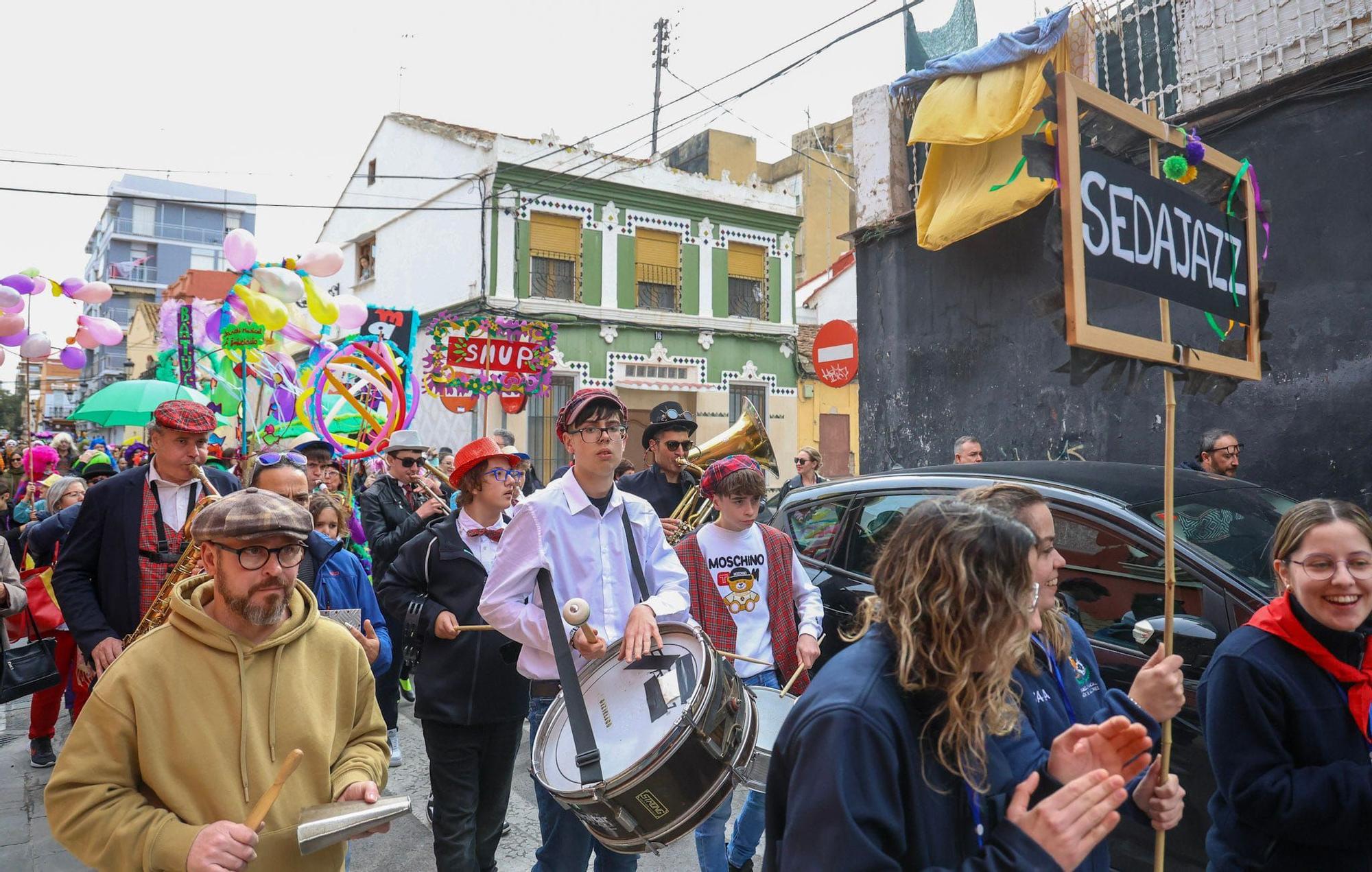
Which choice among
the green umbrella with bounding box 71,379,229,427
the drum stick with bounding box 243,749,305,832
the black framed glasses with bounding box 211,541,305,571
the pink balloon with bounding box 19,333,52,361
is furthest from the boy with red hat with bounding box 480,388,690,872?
the pink balloon with bounding box 19,333,52,361

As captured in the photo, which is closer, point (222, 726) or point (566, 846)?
point (222, 726)

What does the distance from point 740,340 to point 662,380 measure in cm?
244

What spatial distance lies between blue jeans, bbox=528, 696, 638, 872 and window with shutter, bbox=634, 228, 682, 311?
61.4ft

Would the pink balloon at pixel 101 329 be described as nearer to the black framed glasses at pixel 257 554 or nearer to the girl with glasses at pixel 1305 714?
the black framed glasses at pixel 257 554

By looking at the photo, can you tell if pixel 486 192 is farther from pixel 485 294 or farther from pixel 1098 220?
pixel 1098 220

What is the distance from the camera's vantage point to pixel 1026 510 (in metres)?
2.44

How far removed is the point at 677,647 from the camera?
3059 millimetres

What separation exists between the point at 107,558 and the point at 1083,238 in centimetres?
399

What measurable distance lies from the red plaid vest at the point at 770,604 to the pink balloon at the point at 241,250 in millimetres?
8647

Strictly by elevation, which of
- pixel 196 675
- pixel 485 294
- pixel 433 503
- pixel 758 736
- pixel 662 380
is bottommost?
pixel 758 736

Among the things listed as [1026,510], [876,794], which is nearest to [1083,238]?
[1026,510]

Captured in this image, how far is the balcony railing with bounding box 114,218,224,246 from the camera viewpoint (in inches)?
2776

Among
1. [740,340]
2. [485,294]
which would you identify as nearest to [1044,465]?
[485,294]

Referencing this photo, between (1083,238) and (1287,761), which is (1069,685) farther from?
(1083,238)
